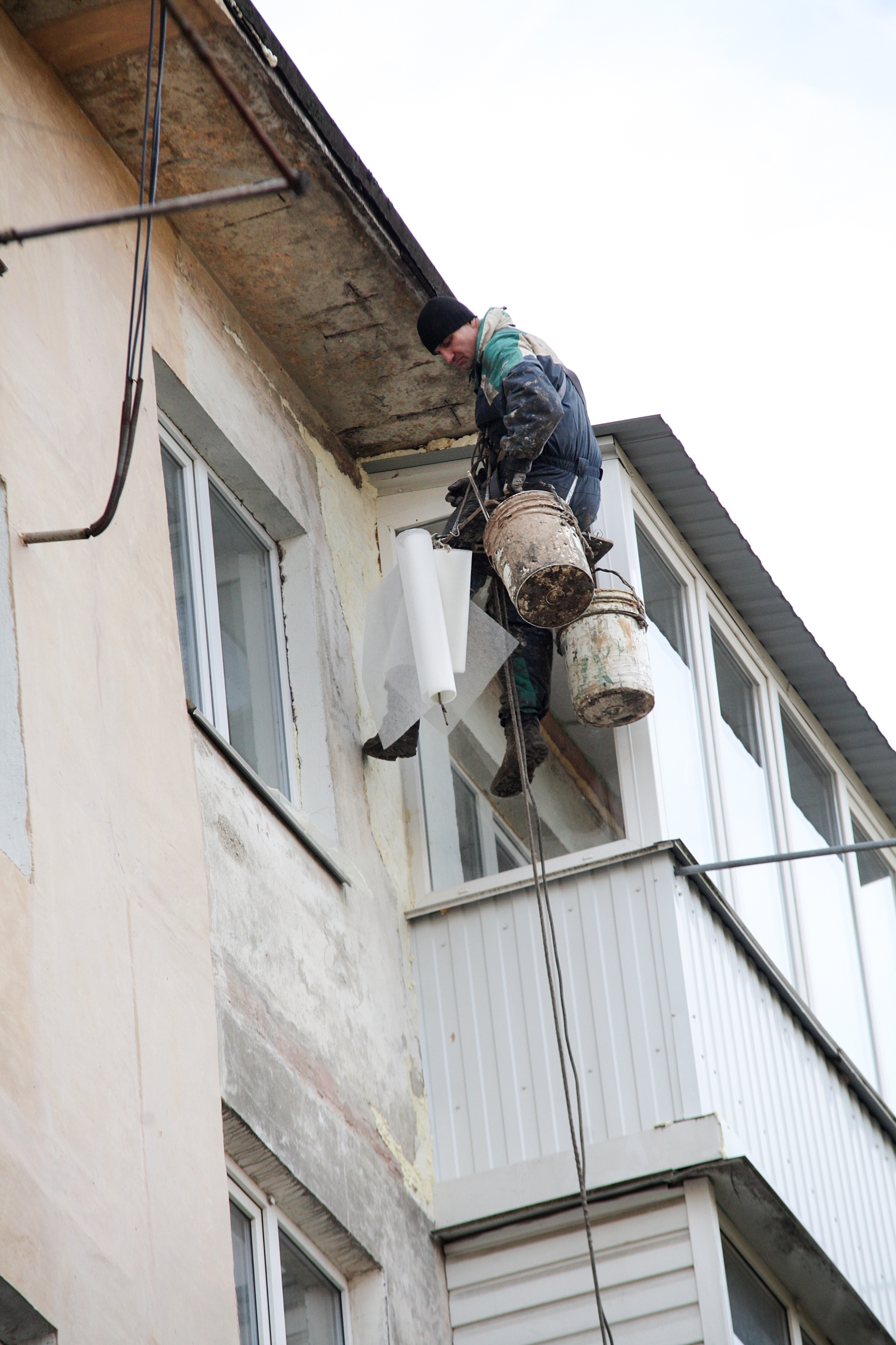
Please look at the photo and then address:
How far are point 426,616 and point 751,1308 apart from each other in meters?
3.19

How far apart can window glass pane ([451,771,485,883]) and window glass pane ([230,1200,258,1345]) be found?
7.68ft

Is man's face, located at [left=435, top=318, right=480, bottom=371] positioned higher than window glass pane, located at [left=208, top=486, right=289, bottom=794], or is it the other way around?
man's face, located at [left=435, top=318, right=480, bottom=371]

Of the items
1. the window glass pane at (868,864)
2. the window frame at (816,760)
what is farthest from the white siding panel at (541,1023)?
the window glass pane at (868,864)

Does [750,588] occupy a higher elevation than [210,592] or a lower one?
higher

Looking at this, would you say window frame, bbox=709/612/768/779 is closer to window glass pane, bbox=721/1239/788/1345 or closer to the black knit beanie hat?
the black knit beanie hat

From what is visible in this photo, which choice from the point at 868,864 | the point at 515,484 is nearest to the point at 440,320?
the point at 515,484

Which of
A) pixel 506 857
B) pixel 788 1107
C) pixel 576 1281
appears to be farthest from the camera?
pixel 506 857

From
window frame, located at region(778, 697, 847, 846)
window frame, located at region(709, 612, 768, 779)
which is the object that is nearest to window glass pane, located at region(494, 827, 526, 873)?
window frame, located at region(709, 612, 768, 779)

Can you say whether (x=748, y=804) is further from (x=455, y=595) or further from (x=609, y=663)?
(x=455, y=595)

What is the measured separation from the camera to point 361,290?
29.5ft

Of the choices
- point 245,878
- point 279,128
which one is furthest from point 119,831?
point 279,128

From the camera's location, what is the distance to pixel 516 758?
8.55 metres

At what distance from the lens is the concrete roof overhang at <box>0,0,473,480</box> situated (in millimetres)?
7617

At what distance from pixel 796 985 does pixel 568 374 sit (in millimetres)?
3201
